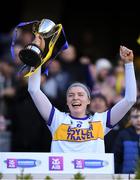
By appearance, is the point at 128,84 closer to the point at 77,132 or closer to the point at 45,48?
the point at 77,132

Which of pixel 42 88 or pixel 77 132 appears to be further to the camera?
pixel 42 88

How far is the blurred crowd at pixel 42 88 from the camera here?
11.3m

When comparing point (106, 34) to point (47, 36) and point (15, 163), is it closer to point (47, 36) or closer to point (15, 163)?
point (47, 36)

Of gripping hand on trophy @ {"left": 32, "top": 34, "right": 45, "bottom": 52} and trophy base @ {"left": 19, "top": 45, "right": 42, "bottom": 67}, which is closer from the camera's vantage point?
trophy base @ {"left": 19, "top": 45, "right": 42, "bottom": 67}

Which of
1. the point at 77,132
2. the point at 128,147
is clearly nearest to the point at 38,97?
the point at 77,132

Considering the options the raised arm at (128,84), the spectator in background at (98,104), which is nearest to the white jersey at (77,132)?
the raised arm at (128,84)

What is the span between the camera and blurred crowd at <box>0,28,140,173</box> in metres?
11.3

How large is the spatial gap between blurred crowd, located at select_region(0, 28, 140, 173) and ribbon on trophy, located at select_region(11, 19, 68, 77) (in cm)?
237

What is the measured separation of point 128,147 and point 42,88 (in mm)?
3400

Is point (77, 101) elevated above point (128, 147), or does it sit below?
above

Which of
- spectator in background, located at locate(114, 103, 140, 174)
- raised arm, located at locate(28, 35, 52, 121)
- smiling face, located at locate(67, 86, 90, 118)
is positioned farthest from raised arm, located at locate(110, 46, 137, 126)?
spectator in background, located at locate(114, 103, 140, 174)

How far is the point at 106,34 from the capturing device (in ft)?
57.2

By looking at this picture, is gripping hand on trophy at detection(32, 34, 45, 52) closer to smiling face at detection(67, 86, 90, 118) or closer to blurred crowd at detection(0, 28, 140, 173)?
smiling face at detection(67, 86, 90, 118)

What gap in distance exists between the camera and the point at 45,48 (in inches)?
313
